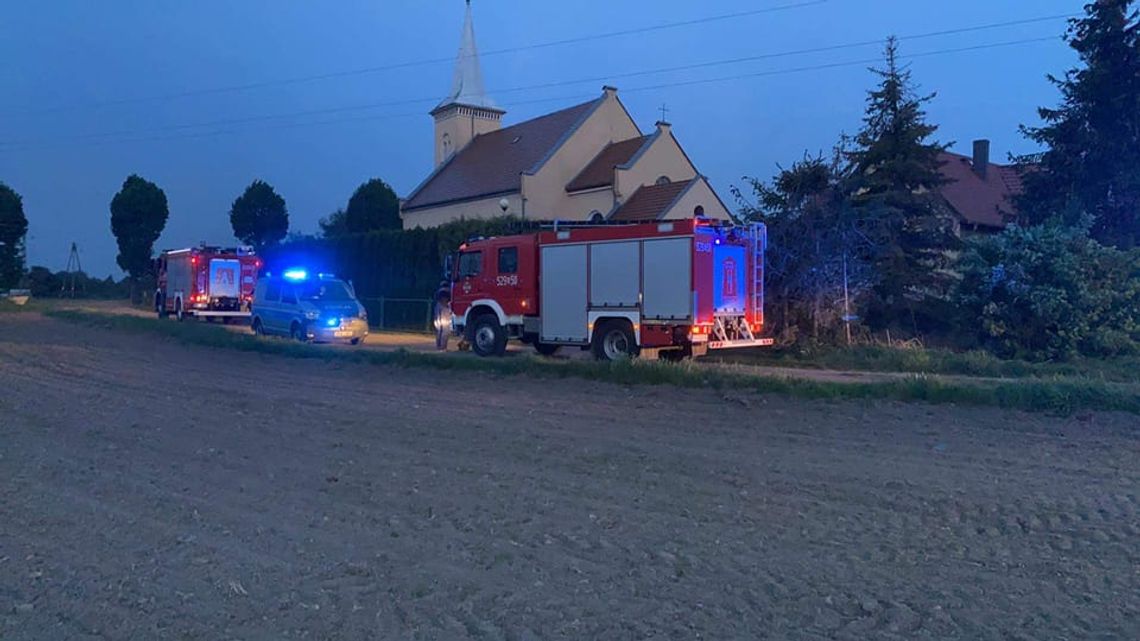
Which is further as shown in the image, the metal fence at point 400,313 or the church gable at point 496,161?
the church gable at point 496,161

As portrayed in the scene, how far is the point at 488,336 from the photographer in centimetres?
2278

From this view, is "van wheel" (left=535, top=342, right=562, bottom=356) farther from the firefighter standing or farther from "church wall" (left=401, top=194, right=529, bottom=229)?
"church wall" (left=401, top=194, right=529, bottom=229)

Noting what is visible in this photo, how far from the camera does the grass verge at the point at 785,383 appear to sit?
13.1 meters

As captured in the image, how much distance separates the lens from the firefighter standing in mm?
24859

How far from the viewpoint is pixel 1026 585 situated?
241 inches

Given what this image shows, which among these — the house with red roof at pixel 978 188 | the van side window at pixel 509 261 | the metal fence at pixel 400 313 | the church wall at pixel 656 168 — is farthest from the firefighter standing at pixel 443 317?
the house with red roof at pixel 978 188

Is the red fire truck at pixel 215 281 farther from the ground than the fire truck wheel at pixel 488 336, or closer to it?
farther from the ground

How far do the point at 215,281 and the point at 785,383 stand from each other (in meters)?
28.6

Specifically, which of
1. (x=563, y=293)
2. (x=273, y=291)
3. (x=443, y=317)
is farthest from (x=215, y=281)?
(x=563, y=293)

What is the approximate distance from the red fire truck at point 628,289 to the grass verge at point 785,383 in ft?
6.80

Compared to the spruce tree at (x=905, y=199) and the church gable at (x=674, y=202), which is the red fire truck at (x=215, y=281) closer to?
the church gable at (x=674, y=202)

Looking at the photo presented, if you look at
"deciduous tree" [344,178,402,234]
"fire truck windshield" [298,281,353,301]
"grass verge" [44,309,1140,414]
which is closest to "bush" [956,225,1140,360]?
"grass verge" [44,309,1140,414]

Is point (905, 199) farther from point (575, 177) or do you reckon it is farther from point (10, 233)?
point (10, 233)

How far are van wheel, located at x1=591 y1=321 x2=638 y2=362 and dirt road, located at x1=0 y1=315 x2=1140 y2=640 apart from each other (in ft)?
19.9
